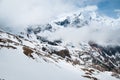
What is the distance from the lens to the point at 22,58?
9994cm

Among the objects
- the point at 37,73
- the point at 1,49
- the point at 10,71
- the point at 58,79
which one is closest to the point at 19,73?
the point at 10,71

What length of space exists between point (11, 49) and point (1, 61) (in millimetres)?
23787

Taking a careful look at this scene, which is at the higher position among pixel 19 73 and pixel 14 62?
pixel 14 62

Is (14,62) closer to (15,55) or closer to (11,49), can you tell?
(15,55)

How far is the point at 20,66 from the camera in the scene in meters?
86.8

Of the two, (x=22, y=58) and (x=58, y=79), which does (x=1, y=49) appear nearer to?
(x=22, y=58)

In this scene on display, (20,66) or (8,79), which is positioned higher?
(20,66)

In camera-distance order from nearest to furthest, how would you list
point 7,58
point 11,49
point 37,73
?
1. point 37,73
2. point 7,58
3. point 11,49

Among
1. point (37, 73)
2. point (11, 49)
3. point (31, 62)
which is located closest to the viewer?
point (37, 73)

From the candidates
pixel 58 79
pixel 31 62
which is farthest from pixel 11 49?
pixel 58 79

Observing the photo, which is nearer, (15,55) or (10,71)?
(10,71)

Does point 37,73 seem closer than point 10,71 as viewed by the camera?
No

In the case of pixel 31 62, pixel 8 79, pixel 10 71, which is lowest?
pixel 8 79

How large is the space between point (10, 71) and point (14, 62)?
15.5 metres
